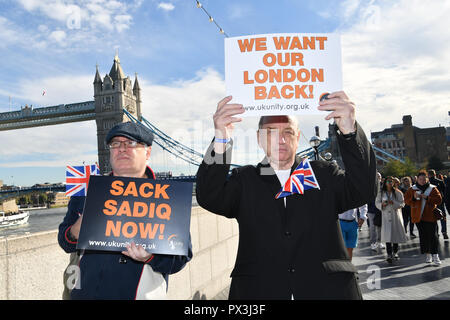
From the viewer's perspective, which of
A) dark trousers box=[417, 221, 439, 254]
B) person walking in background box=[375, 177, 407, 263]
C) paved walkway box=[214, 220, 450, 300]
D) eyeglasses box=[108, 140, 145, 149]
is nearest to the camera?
eyeglasses box=[108, 140, 145, 149]

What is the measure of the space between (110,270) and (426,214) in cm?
607

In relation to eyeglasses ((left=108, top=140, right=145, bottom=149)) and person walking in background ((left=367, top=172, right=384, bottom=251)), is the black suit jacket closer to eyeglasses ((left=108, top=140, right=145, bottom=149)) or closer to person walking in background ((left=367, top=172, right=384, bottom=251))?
eyeglasses ((left=108, top=140, right=145, bottom=149))

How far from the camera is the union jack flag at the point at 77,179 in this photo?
209cm

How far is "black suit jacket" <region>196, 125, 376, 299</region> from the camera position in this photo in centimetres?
176

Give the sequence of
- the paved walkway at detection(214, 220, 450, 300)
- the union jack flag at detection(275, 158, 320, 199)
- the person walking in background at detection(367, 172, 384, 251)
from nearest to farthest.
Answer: the union jack flag at detection(275, 158, 320, 199) → the paved walkway at detection(214, 220, 450, 300) → the person walking in background at detection(367, 172, 384, 251)

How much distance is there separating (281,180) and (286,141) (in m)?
0.20

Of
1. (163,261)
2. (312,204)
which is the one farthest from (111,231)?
(312,204)

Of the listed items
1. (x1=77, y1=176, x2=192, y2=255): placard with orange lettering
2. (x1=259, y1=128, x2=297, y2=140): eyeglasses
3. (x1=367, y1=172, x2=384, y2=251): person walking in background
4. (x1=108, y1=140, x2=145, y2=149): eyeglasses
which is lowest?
(x1=367, y1=172, x2=384, y2=251): person walking in background

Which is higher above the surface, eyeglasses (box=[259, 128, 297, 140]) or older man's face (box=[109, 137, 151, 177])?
eyeglasses (box=[259, 128, 297, 140])

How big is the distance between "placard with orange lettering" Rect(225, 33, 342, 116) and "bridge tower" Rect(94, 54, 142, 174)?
6025 cm

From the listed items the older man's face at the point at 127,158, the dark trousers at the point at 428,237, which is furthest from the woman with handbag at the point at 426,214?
the older man's face at the point at 127,158

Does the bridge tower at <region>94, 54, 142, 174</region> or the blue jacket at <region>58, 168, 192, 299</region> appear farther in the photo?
the bridge tower at <region>94, 54, 142, 174</region>

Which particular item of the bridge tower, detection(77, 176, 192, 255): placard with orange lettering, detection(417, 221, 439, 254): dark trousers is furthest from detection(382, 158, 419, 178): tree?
detection(77, 176, 192, 255): placard with orange lettering

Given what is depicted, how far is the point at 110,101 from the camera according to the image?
6438 cm
